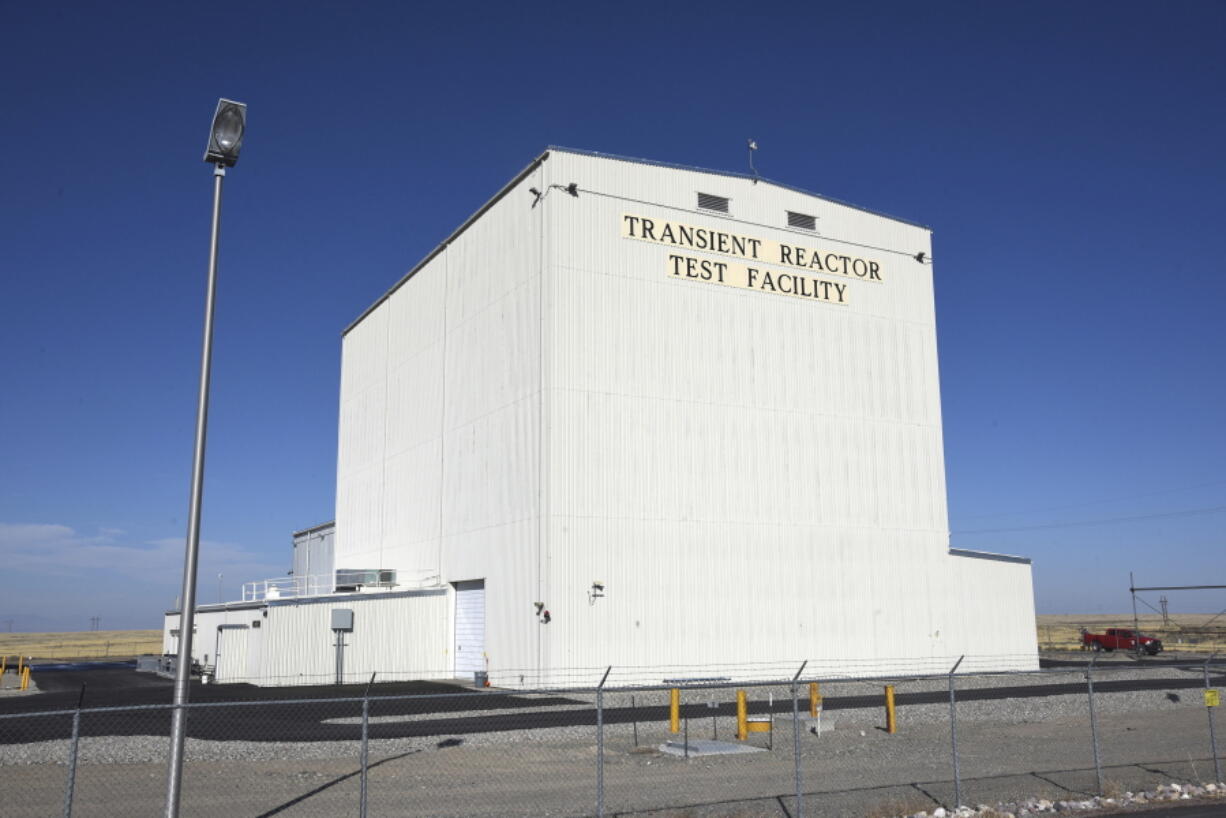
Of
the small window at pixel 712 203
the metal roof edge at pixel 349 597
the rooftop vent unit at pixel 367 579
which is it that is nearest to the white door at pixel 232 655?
the metal roof edge at pixel 349 597

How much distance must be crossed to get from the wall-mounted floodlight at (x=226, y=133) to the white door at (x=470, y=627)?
26.7 metres

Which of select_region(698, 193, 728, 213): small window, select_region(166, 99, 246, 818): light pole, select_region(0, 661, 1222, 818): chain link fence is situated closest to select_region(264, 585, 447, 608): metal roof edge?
select_region(0, 661, 1222, 818): chain link fence

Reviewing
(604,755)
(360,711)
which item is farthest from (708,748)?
(360,711)

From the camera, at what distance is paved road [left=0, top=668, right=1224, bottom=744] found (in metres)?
22.8

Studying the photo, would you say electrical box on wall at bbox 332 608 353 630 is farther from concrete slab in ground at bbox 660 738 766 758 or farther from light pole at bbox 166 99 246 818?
light pole at bbox 166 99 246 818

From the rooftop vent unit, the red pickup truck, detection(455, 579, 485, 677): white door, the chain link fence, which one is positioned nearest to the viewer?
the chain link fence

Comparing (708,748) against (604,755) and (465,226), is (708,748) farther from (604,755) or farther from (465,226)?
(465,226)

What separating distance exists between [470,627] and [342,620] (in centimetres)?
476

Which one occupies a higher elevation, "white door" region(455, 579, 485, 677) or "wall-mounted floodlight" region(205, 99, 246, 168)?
"wall-mounted floodlight" region(205, 99, 246, 168)

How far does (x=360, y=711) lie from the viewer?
2686 cm

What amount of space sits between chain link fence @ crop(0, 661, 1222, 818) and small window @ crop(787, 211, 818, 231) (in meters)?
19.4

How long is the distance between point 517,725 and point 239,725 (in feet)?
22.2

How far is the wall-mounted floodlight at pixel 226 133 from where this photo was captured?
508 inches

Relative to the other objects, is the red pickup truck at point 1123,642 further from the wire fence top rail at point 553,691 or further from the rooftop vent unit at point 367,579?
the rooftop vent unit at point 367,579
